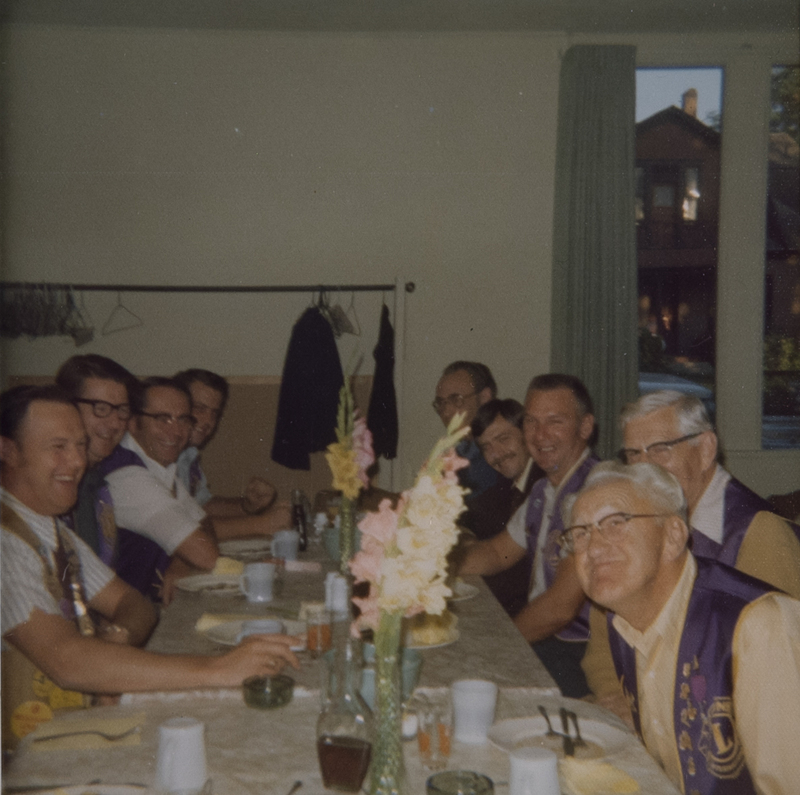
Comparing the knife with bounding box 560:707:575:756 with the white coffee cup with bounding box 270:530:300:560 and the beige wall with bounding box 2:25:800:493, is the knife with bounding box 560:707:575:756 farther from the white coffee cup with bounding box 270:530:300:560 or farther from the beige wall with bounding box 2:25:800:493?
the beige wall with bounding box 2:25:800:493

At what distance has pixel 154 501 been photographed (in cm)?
305

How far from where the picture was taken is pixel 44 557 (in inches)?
75.1

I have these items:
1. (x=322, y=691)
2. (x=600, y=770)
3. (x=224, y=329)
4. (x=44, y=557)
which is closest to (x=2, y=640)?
(x=44, y=557)

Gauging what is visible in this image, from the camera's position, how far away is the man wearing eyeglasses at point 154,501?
2.97m

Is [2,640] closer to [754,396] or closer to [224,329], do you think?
[224,329]

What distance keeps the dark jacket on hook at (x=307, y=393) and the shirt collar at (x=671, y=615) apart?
316 cm

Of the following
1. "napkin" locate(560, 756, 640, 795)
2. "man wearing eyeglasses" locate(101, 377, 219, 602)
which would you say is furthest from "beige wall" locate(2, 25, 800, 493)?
"napkin" locate(560, 756, 640, 795)

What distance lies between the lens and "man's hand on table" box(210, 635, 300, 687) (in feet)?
5.53

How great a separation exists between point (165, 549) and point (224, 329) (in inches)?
83.9

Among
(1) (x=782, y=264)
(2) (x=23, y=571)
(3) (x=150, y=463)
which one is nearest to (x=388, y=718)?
(2) (x=23, y=571)

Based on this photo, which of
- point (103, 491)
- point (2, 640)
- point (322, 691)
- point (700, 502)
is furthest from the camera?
point (103, 491)

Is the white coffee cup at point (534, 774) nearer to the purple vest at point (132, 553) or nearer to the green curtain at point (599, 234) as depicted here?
the purple vest at point (132, 553)

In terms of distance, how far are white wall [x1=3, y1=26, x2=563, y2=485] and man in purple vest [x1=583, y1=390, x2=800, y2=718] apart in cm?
271

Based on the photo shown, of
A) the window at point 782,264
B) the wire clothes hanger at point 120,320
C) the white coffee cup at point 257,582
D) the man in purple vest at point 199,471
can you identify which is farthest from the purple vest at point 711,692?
the wire clothes hanger at point 120,320
